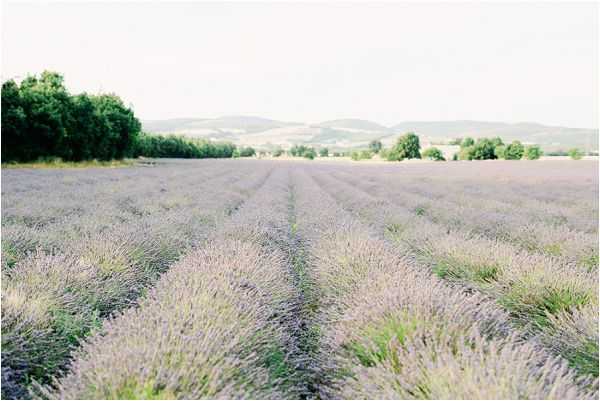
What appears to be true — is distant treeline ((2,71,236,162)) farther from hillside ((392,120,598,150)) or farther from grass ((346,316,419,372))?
hillside ((392,120,598,150))

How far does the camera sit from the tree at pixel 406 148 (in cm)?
8069

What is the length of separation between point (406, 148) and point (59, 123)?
6525 cm

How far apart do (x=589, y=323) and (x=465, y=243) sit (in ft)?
6.94

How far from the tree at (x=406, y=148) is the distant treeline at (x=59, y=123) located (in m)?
51.1

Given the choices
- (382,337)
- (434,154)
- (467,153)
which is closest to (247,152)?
(434,154)

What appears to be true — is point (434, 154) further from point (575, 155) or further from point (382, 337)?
point (382, 337)

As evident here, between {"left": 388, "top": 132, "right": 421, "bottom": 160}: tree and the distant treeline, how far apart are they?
51087mm

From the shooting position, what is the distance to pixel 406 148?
3221 inches

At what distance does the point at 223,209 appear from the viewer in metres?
8.55

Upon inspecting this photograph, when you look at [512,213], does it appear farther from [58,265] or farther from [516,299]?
[58,265]

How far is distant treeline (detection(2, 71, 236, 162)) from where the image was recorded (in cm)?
2388

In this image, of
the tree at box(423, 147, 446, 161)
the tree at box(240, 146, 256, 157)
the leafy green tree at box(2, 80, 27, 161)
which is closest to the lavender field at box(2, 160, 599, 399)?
the leafy green tree at box(2, 80, 27, 161)

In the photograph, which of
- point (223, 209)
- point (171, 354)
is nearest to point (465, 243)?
point (171, 354)

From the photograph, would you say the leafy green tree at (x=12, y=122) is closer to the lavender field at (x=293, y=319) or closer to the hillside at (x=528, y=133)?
the lavender field at (x=293, y=319)
